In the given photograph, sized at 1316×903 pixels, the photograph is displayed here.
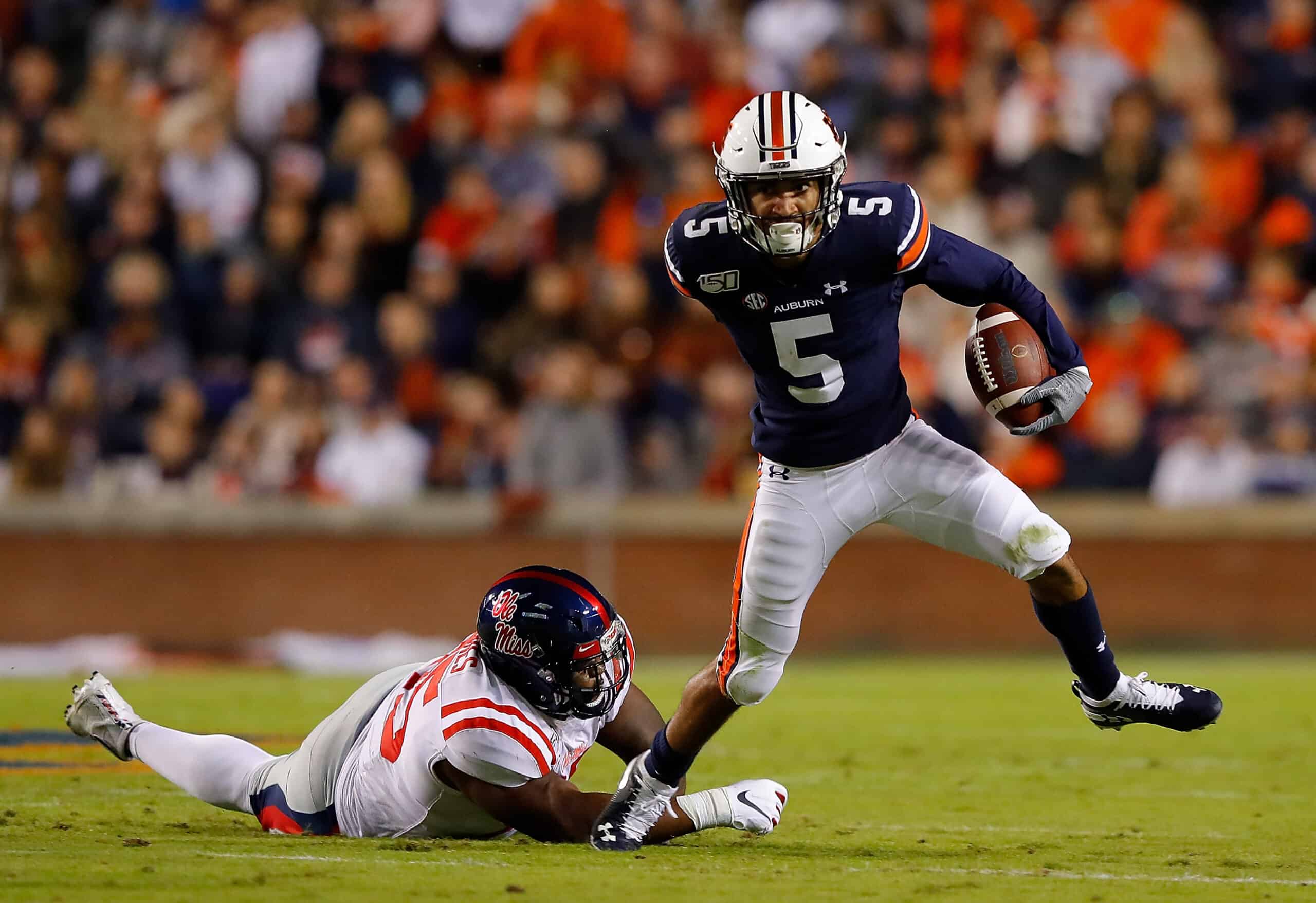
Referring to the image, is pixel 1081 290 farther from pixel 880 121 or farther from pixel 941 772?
pixel 941 772

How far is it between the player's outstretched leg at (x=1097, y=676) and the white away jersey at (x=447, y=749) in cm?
131

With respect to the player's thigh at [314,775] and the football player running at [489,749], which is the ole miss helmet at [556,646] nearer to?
the football player running at [489,749]

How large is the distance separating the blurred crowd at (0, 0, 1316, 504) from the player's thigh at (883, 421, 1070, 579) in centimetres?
545

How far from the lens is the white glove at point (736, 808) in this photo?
570 centimetres

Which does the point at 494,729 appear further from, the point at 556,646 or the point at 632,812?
the point at 632,812

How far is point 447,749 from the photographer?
5312 millimetres

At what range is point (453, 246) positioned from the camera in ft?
42.8

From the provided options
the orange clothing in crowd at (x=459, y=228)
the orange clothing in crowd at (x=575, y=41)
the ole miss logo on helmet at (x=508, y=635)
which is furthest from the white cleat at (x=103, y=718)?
the orange clothing in crowd at (x=575, y=41)

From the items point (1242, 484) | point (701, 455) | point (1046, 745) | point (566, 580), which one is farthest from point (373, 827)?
point (1242, 484)

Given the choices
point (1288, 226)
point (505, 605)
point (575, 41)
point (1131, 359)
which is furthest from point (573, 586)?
point (575, 41)

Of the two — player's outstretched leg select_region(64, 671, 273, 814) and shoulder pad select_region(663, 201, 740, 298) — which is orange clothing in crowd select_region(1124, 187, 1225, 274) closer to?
shoulder pad select_region(663, 201, 740, 298)

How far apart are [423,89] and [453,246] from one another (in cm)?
159

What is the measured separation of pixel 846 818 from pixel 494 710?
153 cm

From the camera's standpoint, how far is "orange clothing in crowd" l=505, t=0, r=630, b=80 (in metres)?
13.8
